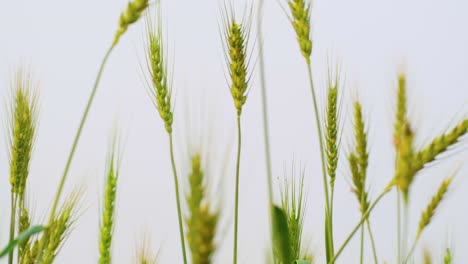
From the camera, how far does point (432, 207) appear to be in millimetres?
1215

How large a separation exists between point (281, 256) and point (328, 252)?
29 cm

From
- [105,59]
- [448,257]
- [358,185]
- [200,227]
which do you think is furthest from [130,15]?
[448,257]

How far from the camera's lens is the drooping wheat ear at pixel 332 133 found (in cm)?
145

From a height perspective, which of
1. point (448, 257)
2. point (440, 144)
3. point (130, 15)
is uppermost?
point (130, 15)

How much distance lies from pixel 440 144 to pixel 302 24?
405 millimetres

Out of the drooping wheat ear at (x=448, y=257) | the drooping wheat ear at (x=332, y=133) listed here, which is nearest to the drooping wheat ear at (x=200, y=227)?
the drooping wheat ear at (x=332, y=133)

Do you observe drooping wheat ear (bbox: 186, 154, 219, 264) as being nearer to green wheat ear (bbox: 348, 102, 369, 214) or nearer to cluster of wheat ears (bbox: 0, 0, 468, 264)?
cluster of wheat ears (bbox: 0, 0, 468, 264)

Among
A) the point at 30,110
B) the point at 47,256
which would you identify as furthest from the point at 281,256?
the point at 30,110

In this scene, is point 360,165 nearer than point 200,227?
No

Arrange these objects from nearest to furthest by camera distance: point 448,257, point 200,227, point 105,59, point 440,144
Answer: point 200,227 < point 105,59 < point 440,144 < point 448,257

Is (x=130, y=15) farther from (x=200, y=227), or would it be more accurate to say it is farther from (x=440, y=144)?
(x=440, y=144)

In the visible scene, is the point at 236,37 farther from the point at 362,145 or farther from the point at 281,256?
the point at 281,256

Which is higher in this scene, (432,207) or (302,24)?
(302,24)

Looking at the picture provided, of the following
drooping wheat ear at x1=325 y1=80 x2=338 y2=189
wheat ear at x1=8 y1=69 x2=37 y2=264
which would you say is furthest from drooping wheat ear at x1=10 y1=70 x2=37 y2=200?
drooping wheat ear at x1=325 y1=80 x2=338 y2=189
